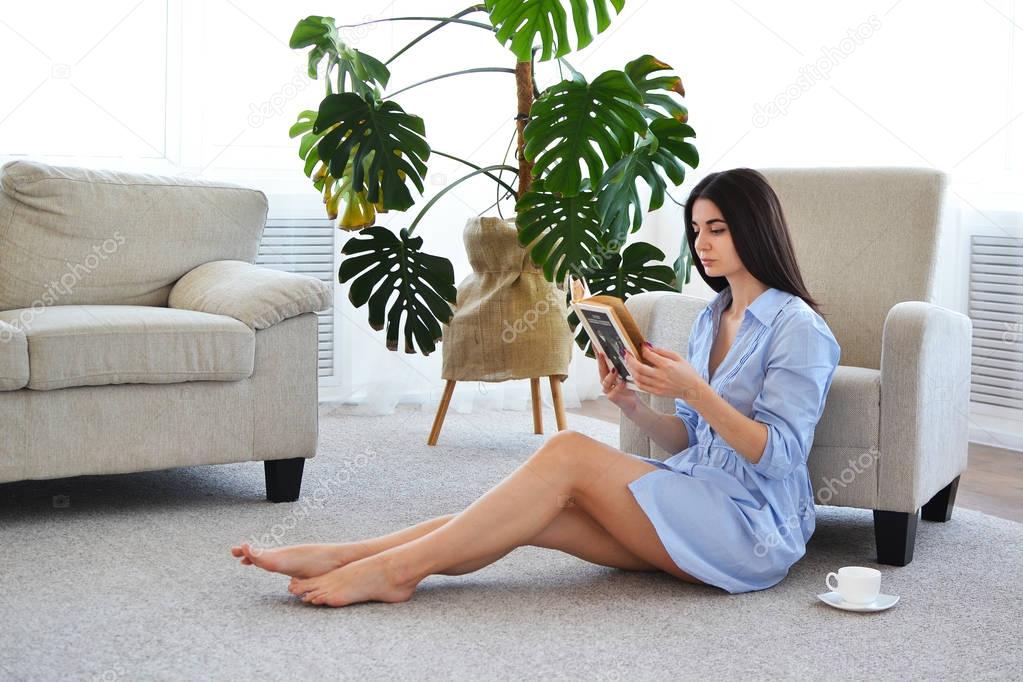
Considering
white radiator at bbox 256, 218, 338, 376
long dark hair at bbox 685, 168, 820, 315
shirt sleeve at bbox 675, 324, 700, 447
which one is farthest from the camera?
white radiator at bbox 256, 218, 338, 376

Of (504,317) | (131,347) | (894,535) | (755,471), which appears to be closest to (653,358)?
(755,471)

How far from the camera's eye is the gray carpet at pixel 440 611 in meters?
1.84

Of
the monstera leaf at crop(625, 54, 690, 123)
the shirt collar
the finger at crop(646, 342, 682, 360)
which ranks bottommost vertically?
the finger at crop(646, 342, 682, 360)

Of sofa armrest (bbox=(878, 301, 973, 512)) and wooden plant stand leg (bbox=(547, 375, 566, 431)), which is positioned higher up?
sofa armrest (bbox=(878, 301, 973, 512))

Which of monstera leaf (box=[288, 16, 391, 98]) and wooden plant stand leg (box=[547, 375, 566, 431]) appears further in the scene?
wooden plant stand leg (box=[547, 375, 566, 431])

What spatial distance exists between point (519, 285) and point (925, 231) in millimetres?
1271

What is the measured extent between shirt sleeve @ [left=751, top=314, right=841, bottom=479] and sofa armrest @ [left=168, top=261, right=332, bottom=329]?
1.26 metres

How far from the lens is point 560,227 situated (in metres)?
3.18

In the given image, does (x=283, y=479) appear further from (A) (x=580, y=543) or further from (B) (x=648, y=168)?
(B) (x=648, y=168)

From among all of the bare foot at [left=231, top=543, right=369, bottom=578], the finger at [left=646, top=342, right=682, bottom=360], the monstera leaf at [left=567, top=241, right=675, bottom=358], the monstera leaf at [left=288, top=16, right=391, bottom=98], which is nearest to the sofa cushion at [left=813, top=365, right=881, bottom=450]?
the finger at [left=646, top=342, right=682, bottom=360]

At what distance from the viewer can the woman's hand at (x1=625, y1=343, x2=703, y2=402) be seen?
1979 millimetres

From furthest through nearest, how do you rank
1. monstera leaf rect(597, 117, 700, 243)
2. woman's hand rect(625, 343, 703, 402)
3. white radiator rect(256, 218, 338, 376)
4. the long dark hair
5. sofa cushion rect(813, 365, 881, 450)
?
white radiator rect(256, 218, 338, 376), monstera leaf rect(597, 117, 700, 243), sofa cushion rect(813, 365, 881, 450), the long dark hair, woman's hand rect(625, 343, 703, 402)

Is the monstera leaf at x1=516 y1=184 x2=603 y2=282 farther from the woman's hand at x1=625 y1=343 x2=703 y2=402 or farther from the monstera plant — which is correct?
the woman's hand at x1=625 y1=343 x2=703 y2=402

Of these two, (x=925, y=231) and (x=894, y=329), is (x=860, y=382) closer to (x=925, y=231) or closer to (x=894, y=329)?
(x=894, y=329)
